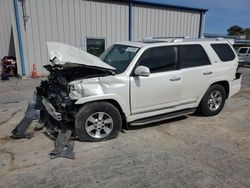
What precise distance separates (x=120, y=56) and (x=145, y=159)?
225 cm

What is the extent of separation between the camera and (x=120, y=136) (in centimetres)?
416

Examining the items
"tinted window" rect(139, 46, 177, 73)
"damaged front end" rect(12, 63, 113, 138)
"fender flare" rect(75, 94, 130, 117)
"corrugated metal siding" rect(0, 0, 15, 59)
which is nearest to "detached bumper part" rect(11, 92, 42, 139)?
"damaged front end" rect(12, 63, 113, 138)

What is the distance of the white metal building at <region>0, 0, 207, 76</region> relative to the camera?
1014cm

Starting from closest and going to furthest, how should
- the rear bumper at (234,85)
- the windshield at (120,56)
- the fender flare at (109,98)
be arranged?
the fender flare at (109,98), the windshield at (120,56), the rear bumper at (234,85)

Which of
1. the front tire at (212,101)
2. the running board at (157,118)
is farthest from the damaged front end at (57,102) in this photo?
the front tire at (212,101)

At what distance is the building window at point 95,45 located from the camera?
11730mm

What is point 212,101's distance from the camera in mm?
5246

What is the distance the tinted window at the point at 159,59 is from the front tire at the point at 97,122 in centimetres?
111

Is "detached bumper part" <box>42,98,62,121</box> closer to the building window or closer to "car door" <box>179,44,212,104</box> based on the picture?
"car door" <box>179,44,212,104</box>

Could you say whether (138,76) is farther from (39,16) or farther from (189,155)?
(39,16)

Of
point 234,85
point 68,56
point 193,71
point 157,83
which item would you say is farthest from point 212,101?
point 68,56

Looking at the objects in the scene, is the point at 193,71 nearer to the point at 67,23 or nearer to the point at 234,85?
the point at 234,85

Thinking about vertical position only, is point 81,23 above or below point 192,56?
above

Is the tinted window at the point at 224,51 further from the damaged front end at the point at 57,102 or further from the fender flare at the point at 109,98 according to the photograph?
the damaged front end at the point at 57,102
